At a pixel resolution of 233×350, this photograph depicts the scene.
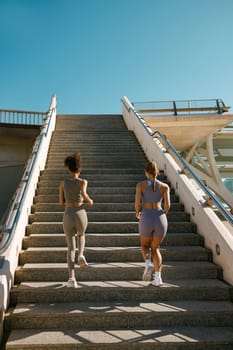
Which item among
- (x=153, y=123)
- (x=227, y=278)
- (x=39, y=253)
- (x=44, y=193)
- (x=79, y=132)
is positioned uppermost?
(x=153, y=123)

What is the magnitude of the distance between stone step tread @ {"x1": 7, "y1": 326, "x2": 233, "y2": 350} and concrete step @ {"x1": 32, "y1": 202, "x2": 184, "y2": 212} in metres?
2.55

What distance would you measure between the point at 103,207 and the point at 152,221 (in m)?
2.26

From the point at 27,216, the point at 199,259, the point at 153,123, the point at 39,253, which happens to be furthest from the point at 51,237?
the point at 153,123

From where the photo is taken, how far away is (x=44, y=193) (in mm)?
5910

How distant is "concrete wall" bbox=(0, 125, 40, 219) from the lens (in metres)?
13.1

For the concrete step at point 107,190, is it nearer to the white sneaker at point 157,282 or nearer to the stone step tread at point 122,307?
A: the white sneaker at point 157,282

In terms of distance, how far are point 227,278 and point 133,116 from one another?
8279mm

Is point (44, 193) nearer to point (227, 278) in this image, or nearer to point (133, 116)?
point (227, 278)

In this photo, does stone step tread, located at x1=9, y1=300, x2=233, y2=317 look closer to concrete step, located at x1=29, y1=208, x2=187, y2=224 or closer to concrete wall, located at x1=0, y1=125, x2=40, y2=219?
concrete step, located at x1=29, y1=208, x2=187, y2=224

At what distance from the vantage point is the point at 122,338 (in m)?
2.77

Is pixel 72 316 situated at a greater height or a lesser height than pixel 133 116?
lesser

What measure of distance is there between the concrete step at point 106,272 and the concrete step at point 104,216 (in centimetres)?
123

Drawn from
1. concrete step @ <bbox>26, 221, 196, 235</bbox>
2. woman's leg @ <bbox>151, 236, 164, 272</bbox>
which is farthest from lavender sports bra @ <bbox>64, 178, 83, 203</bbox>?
concrete step @ <bbox>26, 221, 196, 235</bbox>

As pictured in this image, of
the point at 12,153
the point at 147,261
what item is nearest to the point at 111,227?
the point at 147,261
